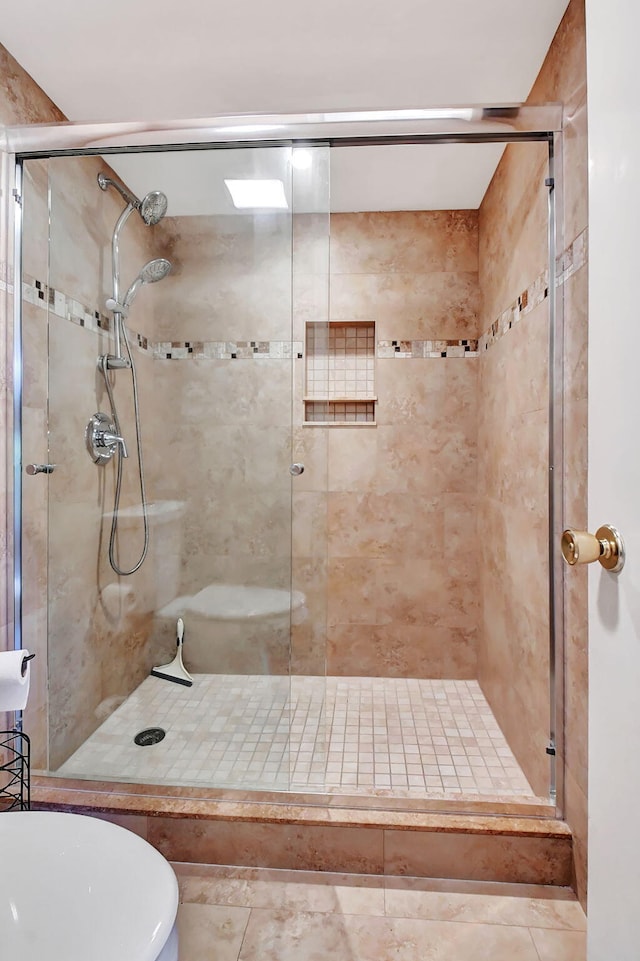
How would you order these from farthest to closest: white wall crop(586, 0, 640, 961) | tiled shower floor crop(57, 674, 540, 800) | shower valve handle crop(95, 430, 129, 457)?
1. shower valve handle crop(95, 430, 129, 457)
2. tiled shower floor crop(57, 674, 540, 800)
3. white wall crop(586, 0, 640, 961)

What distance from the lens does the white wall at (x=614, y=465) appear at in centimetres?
55

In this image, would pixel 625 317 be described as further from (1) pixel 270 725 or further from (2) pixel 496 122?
(1) pixel 270 725

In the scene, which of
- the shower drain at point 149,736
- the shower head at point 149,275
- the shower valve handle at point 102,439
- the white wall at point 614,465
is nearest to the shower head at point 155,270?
the shower head at point 149,275

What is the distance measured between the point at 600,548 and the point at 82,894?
99 centimetres

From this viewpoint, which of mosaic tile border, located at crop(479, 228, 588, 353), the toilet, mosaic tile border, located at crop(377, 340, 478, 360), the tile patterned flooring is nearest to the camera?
the toilet

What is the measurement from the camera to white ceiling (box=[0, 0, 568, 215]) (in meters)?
1.38

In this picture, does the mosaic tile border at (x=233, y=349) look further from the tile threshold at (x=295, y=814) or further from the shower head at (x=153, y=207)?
the tile threshold at (x=295, y=814)

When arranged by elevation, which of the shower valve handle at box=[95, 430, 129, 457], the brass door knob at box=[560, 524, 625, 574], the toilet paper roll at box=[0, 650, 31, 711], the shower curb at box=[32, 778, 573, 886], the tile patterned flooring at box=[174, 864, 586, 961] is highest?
the shower valve handle at box=[95, 430, 129, 457]

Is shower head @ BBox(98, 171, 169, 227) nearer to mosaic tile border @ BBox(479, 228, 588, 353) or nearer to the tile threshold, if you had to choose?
mosaic tile border @ BBox(479, 228, 588, 353)

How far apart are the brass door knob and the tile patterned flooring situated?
3.65 feet

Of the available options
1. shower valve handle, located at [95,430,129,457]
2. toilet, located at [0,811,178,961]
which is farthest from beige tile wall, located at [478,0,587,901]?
shower valve handle, located at [95,430,129,457]

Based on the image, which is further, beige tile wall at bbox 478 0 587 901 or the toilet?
beige tile wall at bbox 478 0 587 901

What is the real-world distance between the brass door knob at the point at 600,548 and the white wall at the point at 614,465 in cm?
1

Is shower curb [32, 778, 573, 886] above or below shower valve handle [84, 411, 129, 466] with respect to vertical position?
below
